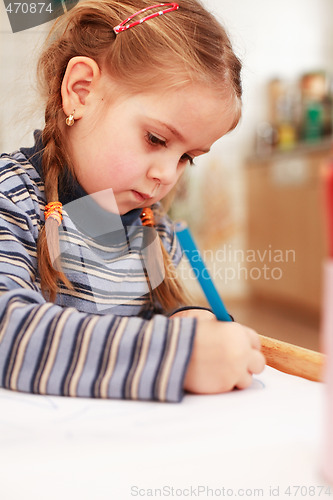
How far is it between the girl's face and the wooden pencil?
8.8 inches

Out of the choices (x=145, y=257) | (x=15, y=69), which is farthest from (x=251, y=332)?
(x=15, y=69)

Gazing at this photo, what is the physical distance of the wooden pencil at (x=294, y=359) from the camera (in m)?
0.43

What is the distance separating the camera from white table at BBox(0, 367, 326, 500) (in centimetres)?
27

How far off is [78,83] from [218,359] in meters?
0.39

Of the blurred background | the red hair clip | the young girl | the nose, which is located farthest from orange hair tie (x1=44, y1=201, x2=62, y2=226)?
the blurred background

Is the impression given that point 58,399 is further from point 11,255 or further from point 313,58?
point 313,58

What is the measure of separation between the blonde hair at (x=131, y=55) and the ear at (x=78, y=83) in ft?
0.04

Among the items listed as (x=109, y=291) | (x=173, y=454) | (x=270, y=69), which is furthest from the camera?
(x=270, y=69)

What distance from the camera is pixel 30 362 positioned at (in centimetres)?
37

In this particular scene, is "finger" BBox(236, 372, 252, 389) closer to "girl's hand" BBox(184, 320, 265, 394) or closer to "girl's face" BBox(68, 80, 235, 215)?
"girl's hand" BBox(184, 320, 265, 394)

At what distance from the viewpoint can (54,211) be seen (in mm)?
561

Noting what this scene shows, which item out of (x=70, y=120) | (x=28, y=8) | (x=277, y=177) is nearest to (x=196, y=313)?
(x=70, y=120)

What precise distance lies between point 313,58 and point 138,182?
9.41 ft

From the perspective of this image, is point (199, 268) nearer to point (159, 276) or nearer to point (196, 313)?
point (196, 313)
